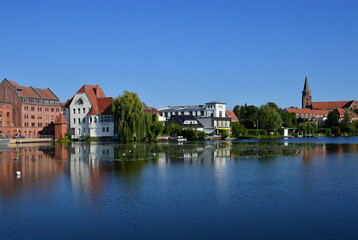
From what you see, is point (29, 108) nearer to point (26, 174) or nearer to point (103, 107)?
point (103, 107)

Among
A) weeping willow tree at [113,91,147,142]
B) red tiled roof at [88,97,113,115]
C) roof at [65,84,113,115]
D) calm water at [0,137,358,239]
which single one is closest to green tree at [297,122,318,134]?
roof at [65,84,113,115]

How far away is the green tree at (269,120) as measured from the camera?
104 m

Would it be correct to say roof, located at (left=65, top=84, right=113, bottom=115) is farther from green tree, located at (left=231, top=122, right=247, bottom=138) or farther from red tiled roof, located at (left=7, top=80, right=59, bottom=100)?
green tree, located at (left=231, top=122, right=247, bottom=138)

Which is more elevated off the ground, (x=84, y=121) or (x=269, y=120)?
(x=84, y=121)

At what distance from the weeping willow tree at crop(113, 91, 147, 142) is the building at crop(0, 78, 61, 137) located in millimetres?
23520

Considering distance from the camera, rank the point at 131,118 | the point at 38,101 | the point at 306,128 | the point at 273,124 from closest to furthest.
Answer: the point at 131,118 < the point at 38,101 < the point at 273,124 < the point at 306,128

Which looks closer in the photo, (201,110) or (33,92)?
(33,92)

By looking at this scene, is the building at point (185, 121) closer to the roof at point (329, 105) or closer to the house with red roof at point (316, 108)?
the house with red roof at point (316, 108)

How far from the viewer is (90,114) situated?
280 ft

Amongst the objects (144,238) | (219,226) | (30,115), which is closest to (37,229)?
(144,238)

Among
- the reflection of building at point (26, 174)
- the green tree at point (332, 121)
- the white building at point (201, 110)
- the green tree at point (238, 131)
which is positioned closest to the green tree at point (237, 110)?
the white building at point (201, 110)

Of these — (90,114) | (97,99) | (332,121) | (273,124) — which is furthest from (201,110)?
(332,121)

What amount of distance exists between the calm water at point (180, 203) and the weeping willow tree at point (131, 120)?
40881 mm

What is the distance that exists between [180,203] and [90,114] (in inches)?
2742
